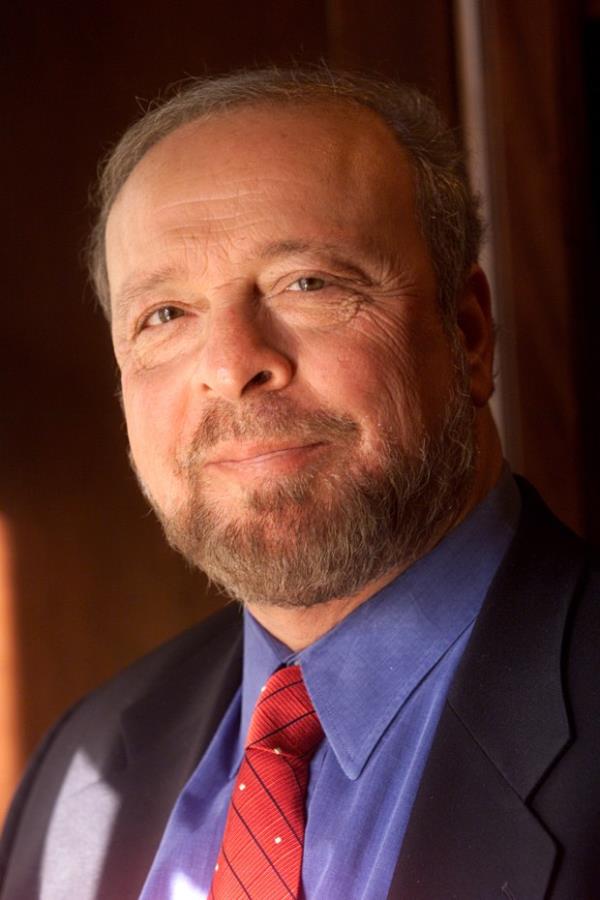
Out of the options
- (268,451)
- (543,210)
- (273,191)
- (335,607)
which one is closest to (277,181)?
(273,191)

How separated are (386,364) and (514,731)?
473 mm

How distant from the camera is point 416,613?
139 cm

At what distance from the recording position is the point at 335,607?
1450 millimetres

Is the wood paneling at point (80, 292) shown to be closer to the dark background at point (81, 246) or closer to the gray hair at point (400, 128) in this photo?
the dark background at point (81, 246)

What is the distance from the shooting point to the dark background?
6.26 ft

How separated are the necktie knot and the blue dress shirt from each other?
2 cm

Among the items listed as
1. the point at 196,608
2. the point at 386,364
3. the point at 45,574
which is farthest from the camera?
the point at 196,608

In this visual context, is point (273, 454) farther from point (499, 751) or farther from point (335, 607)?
point (499, 751)

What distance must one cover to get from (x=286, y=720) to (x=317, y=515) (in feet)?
0.91

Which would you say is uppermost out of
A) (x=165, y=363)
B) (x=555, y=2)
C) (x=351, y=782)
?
(x=555, y=2)

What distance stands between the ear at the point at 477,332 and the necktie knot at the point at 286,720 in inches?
18.5

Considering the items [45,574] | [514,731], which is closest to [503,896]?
[514,731]

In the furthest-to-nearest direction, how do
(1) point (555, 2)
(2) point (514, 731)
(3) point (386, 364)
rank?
(1) point (555, 2)
(3) point (386, 364)
(2) point (514, 731)

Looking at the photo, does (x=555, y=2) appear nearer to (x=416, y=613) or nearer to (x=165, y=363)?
(x=165, y=363)
